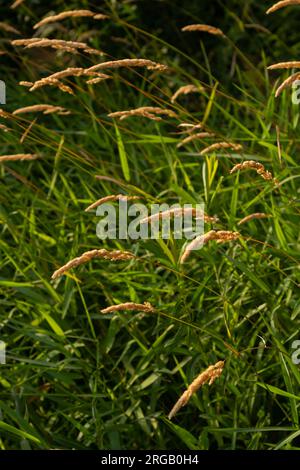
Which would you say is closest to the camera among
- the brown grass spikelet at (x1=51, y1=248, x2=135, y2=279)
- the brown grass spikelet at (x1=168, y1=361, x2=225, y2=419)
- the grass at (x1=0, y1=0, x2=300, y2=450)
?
the brown grass spikelet at (x1=168, y1=361, x2=225, y2=419)

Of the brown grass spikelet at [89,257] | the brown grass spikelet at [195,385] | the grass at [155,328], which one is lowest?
the grass at [155,328]

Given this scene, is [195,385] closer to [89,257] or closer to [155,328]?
[89,257]

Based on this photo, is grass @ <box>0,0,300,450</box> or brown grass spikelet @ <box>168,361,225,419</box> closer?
brown grass spikelet @ <box>168,361,225,419</box>

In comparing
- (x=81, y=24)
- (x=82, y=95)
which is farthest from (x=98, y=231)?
(x=81, y=24)

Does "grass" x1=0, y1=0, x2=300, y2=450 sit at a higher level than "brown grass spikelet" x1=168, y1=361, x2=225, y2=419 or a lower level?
lower

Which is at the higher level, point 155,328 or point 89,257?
point 89,257

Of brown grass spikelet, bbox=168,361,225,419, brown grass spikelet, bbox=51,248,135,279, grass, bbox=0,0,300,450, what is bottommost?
grass, bbox=0,0,300,450

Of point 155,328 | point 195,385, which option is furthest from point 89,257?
point 155,328

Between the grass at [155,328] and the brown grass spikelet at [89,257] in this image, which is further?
the grass at [155,328]

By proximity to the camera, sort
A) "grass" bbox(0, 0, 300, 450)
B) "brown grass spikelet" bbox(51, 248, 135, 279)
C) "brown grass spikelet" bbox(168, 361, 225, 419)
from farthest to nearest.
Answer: "grass" bbox(0, 0, 300, 450) → "brown grass spikelet" bbox(51, 248, 135, 279) → "brown grass spikelet" bbox(168, 361, 225, 419)

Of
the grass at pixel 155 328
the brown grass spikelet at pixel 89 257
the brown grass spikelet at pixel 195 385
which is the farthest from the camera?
the grass at pixel 155 328

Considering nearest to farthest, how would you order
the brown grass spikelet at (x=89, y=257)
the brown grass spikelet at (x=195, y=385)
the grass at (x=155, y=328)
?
1. the brown grass spikelet at (x=195, y=385)
2. the brown grass spikelet at (x=89, y=257)
3. the grass at (x=155, y=328)

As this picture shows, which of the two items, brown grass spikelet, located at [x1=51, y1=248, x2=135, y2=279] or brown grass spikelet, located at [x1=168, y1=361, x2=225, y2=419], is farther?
brown grass spikelet, located at [x1=51, y1=248, x2=135, y2=279]

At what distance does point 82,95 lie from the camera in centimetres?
385
